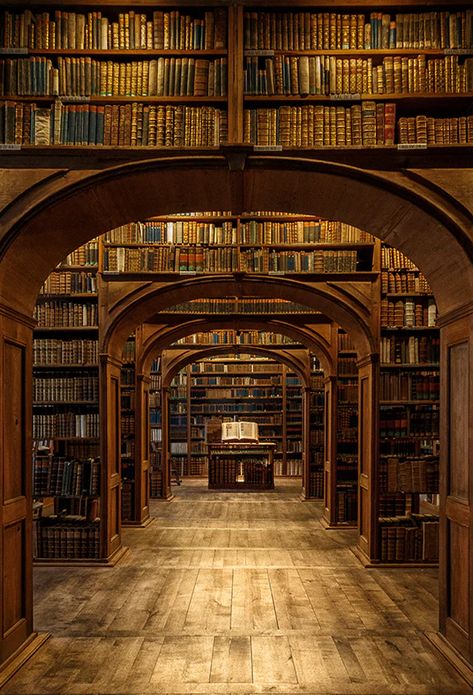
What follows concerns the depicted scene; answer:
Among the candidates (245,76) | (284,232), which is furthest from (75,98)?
(284,232)

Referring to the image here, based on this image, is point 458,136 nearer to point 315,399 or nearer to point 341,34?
point 341,34

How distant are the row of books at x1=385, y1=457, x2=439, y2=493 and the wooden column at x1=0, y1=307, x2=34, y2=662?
445 centimetres

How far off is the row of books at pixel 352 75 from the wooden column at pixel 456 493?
1.54 m

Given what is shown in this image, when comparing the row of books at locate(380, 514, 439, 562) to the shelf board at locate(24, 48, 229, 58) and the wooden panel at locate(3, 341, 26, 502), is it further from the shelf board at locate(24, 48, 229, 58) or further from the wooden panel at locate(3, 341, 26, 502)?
the shelf board at locate(24, 48, 229, 58)

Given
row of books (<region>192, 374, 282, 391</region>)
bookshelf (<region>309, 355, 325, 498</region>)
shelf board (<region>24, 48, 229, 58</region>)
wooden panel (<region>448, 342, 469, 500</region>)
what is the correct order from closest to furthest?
1. shelf board (<region>24, 48, 229, 58</region>)
2. wooden panel (<region>448, 342, 469, 500</region>)
3. bookshelf (<region>309, 355, 325, 498</region>)
4. row of books (<region>192, 374, 282, 391</region>)

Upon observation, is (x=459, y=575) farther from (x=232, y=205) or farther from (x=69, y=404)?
(x=69, y=404)

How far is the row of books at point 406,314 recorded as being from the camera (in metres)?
8.27

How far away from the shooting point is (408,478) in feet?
27.3

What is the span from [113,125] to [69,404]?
4632 millimetres

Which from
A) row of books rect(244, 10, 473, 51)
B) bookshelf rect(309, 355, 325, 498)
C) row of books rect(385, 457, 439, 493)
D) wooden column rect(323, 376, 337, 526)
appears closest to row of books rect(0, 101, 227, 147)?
row of books rect(244, 10, 473, 51)

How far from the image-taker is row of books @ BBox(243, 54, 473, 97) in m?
4.55

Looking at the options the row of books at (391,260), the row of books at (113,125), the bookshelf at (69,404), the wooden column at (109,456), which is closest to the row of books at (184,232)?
the bookshelf at (69,404)

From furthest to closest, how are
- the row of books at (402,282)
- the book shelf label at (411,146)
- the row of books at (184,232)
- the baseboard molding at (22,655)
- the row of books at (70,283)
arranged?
the row of books at (70,283) < the row of books at (402,282) < the row of books at (184,232) < the baseboard molding at (22,655) < the book shelf label at (411,146)

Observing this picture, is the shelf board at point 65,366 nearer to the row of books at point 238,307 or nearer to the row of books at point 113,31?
the row of books at point 238,307
